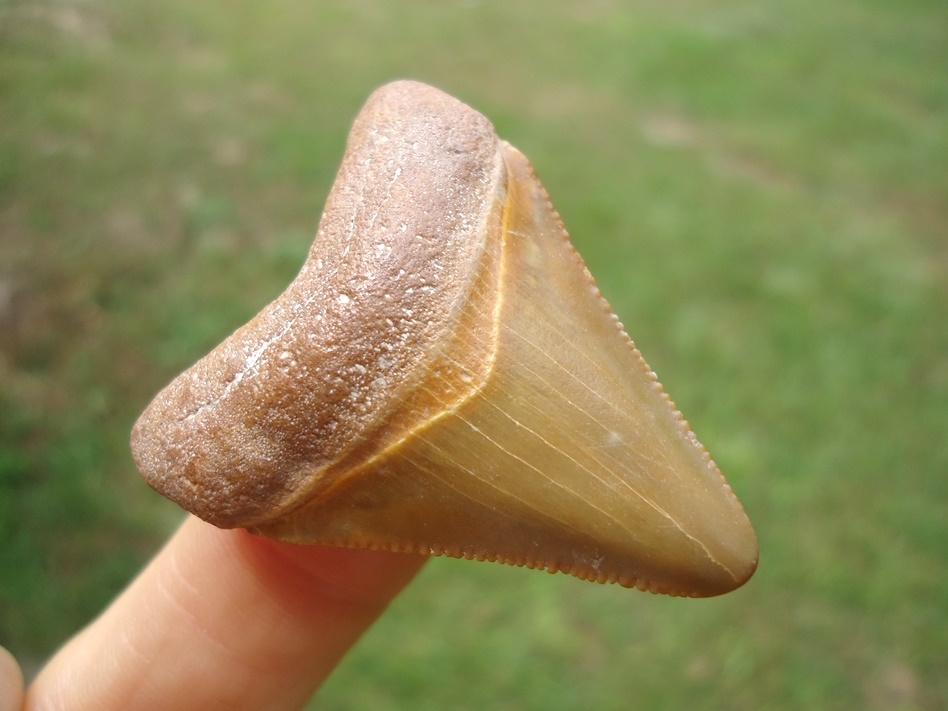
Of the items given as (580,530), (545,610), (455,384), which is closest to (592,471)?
(580,530)

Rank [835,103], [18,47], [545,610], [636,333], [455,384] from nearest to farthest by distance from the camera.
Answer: [455,384] < [18,47] < [545,610] < [636,333] < [835,103]

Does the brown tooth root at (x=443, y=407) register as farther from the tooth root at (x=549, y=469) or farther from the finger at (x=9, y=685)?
the finger at (x=9, y=685)

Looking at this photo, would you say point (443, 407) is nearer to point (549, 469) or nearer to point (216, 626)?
point (549, 469)

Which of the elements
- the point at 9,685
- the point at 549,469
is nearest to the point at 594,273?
the point at 549,469

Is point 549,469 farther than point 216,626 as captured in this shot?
No

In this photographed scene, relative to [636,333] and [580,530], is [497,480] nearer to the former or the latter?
[580,530]

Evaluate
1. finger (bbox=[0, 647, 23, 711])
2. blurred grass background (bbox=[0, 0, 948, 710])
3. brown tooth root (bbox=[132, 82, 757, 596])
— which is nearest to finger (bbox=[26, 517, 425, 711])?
finger (bbox=[0, 647, 23, 711])
